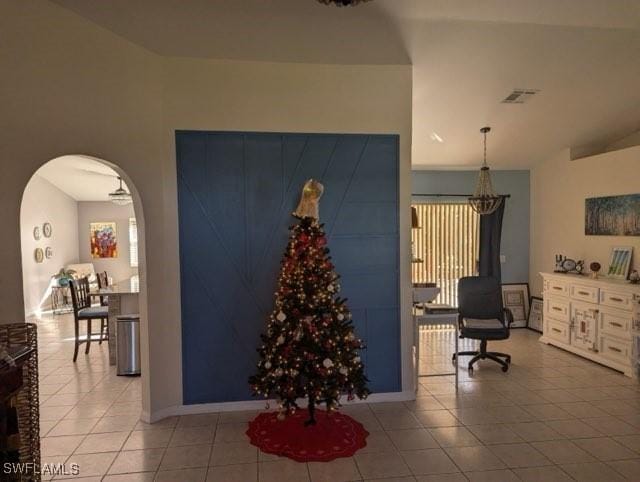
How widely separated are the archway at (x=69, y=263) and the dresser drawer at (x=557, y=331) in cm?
508

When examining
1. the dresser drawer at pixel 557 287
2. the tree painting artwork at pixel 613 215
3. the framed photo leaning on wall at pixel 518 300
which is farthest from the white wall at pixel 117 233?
the tree painting artwork at pixel 613 215

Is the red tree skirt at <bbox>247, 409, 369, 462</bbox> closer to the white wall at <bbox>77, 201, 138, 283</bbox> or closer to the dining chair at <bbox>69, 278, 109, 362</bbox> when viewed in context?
the dining chair at <bbox>69, 278, 109, 362</bbox>

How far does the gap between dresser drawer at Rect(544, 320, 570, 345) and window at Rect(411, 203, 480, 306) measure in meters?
1.32

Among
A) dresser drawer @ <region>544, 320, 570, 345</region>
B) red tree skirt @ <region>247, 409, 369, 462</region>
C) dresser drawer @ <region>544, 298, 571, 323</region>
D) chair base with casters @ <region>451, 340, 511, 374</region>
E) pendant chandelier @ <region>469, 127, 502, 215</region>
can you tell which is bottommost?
red tree skirt @ <region>247, 409, 369, 462</region>

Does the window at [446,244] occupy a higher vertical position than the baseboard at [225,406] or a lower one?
higher

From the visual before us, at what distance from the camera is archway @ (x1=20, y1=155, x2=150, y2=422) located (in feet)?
11.8

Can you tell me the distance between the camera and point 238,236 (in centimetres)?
381

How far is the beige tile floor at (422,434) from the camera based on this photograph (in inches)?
111

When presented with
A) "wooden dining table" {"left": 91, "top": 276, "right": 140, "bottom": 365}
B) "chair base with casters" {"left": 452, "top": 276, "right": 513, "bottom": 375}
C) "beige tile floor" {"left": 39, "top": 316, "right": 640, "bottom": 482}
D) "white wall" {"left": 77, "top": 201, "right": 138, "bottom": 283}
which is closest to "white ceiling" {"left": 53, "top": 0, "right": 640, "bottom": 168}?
"chair base with casters" {"left": 452, "top": 276, "right": 513, "bottom": 375}

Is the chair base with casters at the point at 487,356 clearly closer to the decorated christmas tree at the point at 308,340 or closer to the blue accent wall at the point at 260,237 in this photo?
the blue accent wall at the point at 260,237

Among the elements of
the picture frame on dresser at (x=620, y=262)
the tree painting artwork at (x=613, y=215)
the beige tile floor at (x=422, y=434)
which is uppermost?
the tree painting artwork at (x=613, y=215)

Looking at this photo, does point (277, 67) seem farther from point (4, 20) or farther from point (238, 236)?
point (4, 20)

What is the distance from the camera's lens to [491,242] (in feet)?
21.5

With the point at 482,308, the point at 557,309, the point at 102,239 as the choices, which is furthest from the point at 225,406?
the point at 102,239
